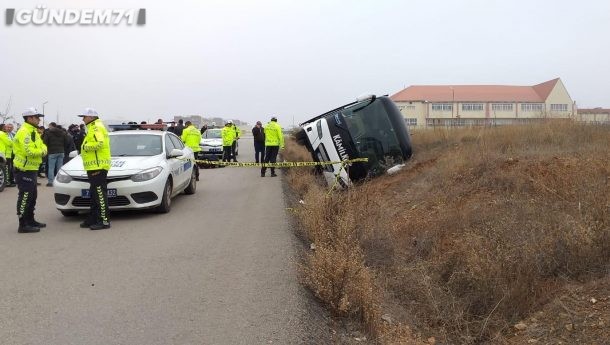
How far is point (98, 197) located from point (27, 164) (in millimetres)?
1095

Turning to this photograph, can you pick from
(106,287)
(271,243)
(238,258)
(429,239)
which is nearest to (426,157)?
(429,239)

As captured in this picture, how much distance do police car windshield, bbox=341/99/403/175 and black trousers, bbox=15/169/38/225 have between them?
636 centimetres

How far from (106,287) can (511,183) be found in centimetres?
592

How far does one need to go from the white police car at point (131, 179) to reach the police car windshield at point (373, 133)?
3.91 meters

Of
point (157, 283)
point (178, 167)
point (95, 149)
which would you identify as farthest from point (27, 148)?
point (157, 283)

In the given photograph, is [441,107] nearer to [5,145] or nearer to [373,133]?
[373,133]

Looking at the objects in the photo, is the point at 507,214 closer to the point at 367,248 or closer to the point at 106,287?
the point at 367,248

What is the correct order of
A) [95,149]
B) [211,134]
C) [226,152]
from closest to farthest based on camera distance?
[95,149]
[226,152]
[211,134]

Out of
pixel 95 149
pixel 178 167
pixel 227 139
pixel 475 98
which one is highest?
pixel 475 98

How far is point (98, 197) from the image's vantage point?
7367 millimetres

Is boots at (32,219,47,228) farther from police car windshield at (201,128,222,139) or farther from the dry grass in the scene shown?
police car windshield at (201,128,222,139)

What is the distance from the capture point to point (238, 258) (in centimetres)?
576

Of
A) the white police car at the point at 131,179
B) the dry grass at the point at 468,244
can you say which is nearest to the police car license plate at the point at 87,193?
the white police car at the point at 131,179

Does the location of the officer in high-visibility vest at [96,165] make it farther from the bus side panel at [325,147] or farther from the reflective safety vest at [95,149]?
the bus side panel at [325,147]
